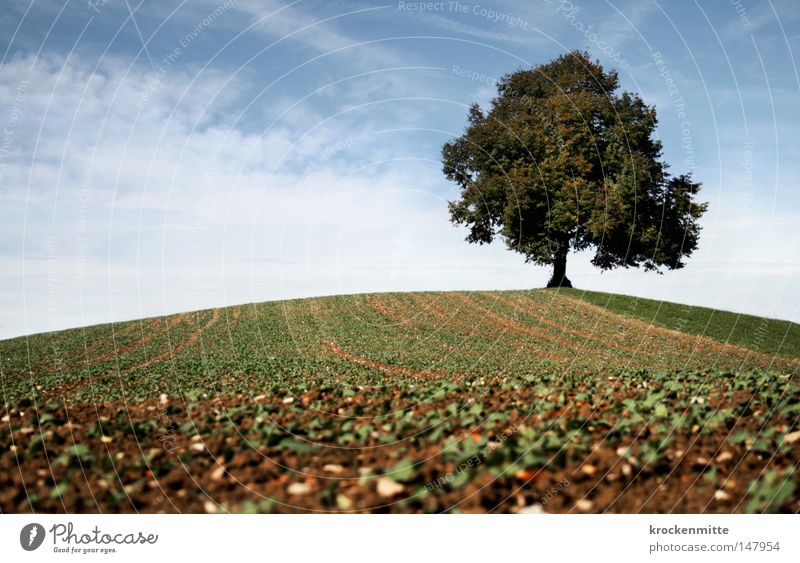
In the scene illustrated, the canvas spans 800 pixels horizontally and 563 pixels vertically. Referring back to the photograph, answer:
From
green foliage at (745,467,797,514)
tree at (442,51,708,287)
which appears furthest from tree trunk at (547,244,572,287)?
green foliage at (745,467,797,514)

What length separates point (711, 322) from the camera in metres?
35.0

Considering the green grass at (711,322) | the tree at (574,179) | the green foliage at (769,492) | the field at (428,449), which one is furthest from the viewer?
the tree at (574,179)

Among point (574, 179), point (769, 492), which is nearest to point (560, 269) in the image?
point (574, 179)

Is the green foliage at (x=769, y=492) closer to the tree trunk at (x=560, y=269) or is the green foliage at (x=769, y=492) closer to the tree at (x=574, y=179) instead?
the tree at (x=574, y=179)

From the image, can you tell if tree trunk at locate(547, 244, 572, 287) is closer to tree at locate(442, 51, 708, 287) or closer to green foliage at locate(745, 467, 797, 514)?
tree at locate(442, 51, 708, 287)

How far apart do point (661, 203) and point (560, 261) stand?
8.12 meters

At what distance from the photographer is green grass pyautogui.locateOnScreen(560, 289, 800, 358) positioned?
31214 mm

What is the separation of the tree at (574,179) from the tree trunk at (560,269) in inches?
3.5

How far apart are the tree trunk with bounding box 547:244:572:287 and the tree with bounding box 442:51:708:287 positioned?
90 millimetres

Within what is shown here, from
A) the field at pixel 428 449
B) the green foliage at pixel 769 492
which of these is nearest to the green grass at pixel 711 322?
the field at pixel 428 449

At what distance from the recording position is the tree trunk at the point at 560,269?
41688mm

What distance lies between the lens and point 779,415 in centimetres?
734

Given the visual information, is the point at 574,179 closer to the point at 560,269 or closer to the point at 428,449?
the point at 560,269

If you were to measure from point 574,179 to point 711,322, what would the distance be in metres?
12.6
